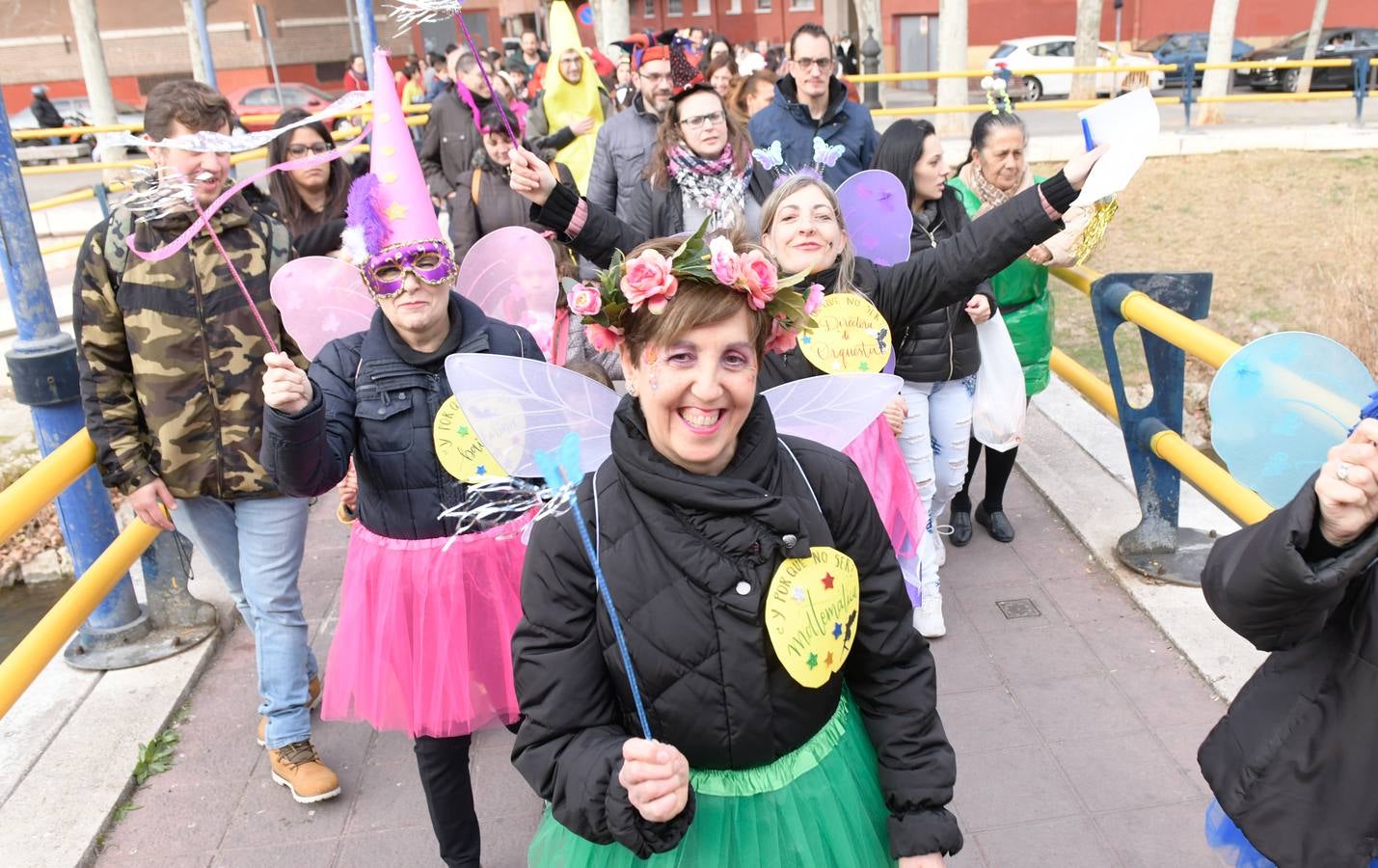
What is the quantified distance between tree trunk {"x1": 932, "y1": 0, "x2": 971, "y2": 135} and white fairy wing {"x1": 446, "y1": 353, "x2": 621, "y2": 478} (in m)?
15.5

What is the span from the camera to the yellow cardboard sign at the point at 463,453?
277 centimetres

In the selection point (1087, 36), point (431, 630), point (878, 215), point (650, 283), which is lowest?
point (431, 630)

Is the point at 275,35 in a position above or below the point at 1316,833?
above

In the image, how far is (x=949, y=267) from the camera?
3236 mm

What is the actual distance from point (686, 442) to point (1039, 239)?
5.16 feet

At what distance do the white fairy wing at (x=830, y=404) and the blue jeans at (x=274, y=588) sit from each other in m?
1.79

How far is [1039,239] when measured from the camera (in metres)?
3.01

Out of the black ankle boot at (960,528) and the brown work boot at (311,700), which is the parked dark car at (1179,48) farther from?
the brown work boot at (311,700)

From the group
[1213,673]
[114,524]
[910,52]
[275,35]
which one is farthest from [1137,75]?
[275,35]

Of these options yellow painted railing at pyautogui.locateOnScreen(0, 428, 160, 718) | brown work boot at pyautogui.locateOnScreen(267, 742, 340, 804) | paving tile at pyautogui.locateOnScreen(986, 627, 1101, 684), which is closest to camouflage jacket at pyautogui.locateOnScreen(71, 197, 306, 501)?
yellow painted railing at pyautogui.locateOnScreen(0, 428, 160, 718)

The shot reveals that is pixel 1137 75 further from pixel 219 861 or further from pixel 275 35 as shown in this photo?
pixel 275 35

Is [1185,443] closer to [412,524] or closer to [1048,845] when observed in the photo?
[1048,845]

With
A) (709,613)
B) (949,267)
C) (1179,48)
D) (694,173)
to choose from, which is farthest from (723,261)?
(1179,48)

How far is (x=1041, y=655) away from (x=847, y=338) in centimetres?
154
